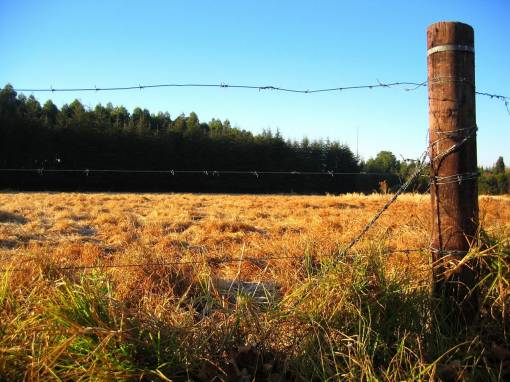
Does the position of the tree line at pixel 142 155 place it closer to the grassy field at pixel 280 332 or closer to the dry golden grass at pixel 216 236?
the dry golden grass at pixel 216 236

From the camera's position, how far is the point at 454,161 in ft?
9.37

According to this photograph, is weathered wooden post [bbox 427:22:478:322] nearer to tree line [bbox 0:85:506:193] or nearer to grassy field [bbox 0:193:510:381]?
grassy field [bbox 0:193:510:381]

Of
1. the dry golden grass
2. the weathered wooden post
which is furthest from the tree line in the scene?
the weathered wooden post

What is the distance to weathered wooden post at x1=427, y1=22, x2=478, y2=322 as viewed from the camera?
2844mm

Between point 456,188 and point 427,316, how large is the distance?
0.84m

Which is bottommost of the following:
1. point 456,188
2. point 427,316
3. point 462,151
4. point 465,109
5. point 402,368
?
point 402,368

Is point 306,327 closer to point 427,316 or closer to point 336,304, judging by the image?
point 336,304

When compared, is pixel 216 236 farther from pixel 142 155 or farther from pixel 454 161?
pixel 142 155

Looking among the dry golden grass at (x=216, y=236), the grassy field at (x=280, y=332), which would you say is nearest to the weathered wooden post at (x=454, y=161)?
the grassy field at (x=280, y=332)

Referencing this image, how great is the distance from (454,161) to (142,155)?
41.5 metres

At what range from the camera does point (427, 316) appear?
2.79 m

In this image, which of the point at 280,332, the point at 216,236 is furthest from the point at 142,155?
the point at 280,332

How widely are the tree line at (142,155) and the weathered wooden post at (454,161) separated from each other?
27.0 meters

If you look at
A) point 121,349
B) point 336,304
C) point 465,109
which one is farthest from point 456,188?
point 121,349
